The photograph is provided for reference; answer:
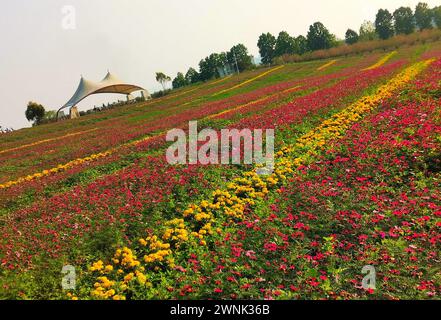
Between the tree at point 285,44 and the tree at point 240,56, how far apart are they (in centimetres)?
1102

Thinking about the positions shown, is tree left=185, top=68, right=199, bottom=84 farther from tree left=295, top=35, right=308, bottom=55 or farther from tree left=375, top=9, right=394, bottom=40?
tree left=375, top=9, right=394, bottom=40

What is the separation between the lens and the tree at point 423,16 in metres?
124

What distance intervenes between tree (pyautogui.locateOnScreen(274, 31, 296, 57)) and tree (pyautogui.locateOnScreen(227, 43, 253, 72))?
36.1 feet

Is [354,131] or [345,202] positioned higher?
[354,131]

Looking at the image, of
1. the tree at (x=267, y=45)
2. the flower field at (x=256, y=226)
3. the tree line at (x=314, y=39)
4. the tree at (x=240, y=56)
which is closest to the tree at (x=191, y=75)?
the tree line at (x=314, y=39)

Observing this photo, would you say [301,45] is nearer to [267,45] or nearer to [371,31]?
[267,45]

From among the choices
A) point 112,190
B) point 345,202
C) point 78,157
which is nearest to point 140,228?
point 112,190

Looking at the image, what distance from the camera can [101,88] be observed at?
91438 mm

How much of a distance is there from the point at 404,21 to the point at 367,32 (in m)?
15.7

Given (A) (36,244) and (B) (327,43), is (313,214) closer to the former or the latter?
(A) (36,244)

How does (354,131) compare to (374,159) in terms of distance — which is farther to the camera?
(354,131)

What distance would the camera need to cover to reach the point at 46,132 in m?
49.1

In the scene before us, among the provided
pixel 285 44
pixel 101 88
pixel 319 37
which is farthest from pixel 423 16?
pixel 101 88
